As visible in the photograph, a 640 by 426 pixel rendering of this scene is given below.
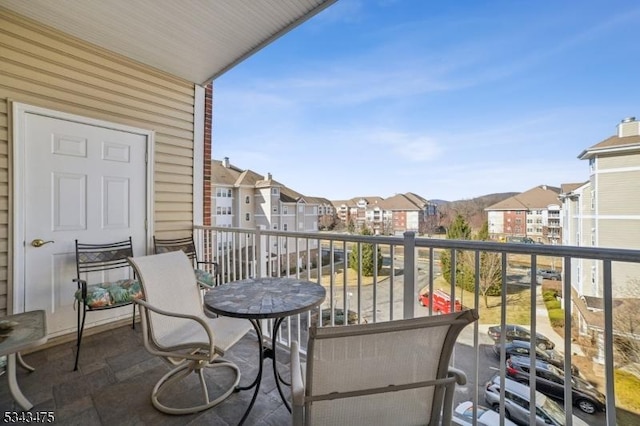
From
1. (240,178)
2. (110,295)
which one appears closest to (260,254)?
(110,295)

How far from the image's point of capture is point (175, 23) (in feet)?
8.07

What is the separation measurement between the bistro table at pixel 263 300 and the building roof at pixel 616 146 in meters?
11.1

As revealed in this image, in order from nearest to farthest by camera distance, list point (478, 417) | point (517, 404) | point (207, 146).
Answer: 1. point (478, 417)
2. point (517, 404)
3. point (207, 146)

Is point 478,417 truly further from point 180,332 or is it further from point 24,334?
point 24,334

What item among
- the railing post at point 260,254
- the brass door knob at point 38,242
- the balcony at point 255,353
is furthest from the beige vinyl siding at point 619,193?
the brass door knob at point 38,242

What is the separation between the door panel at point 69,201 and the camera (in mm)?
2463

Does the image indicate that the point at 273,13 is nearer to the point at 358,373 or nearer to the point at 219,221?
the point at 358,373

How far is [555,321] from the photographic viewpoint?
19.8 ft

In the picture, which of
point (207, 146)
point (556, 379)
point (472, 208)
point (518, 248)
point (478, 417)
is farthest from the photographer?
point (472, 208)

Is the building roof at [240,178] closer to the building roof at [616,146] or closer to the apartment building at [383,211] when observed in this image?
the apartment building at [383,211]

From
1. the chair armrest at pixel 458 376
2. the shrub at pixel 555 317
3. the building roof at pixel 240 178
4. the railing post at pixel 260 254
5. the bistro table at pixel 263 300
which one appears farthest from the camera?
the building roof at pixel 240 178

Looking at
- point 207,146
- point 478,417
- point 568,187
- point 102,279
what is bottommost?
point 478,417

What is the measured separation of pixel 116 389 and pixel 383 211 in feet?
67.9

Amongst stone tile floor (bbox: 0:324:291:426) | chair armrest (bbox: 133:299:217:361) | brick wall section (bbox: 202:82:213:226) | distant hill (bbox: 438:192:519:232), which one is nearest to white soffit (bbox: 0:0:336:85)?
brick wall section (bbox: 202:82:213:226)
